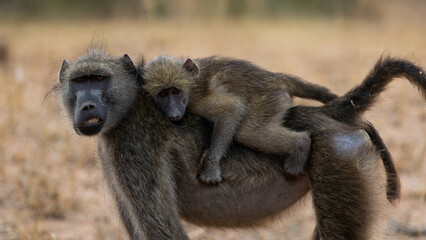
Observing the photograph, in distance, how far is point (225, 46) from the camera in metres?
11.2

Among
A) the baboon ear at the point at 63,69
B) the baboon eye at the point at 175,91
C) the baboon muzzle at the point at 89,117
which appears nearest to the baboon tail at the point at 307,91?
the baboon eye at the point at 175,91

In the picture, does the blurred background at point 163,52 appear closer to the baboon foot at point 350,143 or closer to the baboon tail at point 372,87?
the baboon tail at point 372,87

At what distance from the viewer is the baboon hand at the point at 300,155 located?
3238 millimetres

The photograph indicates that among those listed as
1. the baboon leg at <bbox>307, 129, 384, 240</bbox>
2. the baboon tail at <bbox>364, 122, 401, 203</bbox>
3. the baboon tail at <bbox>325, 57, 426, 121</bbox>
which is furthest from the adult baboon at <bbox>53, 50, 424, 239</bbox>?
the baboon tail at <bbox>364, 122, 401, 203</bbox>

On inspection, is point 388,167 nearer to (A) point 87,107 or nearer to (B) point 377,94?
(B) point 377,94

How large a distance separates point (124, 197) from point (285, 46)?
934 cm

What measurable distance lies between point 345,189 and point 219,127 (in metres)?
0.74

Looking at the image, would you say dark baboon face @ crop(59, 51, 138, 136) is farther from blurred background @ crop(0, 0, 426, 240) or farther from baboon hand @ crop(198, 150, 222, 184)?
baboon hand @ crop(198, 150, 222, 184)

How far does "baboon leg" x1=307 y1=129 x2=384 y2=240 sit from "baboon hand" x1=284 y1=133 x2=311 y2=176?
53 mm

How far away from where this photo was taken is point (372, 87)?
3.40m

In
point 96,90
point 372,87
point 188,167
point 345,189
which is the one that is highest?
point 372,87

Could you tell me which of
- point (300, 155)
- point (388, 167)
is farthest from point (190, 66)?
point (388, 167)

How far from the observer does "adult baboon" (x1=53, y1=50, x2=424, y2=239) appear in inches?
124

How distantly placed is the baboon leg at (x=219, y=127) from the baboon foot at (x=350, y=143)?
1.79 ft
